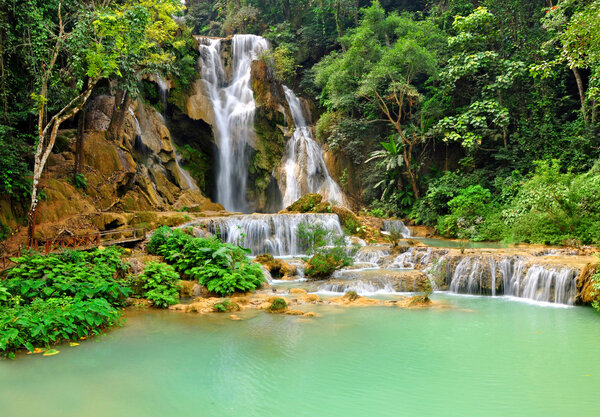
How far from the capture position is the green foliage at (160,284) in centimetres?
800

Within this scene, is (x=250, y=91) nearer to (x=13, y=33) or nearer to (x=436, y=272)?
(x=13, y=33)

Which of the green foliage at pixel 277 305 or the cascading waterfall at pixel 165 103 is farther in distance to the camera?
the cascading waterfall at pixel 165 103

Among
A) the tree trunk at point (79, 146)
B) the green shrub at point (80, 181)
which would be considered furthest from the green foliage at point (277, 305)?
the tree trunk at point (79, 146)

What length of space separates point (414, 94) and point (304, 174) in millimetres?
7385

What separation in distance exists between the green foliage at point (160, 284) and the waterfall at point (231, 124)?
43.8 feet

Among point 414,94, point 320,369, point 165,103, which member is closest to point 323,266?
point 320,369

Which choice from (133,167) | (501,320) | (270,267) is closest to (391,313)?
(501,320)

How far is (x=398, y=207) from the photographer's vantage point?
20.9 m

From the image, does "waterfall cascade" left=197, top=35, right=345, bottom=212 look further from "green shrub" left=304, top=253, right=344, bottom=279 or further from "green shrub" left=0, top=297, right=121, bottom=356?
"green shrub" left=0, top=297, right=121, bottom=356

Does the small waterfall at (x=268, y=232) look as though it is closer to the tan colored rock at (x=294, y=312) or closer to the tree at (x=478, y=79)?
the tan colored rock at (x=294, y=312)

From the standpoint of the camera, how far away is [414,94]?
64.6 ft

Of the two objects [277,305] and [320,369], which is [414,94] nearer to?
[277,305]

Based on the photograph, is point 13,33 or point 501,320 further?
point 13,33

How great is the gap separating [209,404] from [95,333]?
2.95 m
